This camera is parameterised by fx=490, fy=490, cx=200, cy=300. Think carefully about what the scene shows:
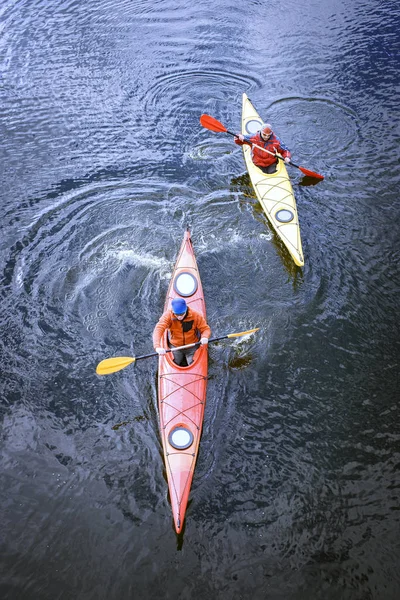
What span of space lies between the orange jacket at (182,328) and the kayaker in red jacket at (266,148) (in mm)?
4363

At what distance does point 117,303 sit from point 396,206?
218 inches

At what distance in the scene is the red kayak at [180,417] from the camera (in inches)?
219

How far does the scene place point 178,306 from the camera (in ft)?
20.1

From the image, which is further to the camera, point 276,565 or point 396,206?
point 396,206

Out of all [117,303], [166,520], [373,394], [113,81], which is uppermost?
[113,81]

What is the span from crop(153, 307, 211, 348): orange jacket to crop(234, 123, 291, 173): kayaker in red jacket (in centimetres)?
436

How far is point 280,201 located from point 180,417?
4.70m

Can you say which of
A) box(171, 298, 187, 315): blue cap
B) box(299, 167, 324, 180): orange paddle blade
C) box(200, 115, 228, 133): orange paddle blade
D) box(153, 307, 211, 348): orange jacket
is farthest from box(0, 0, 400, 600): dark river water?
box(171, 298, 187, 315): blue cap

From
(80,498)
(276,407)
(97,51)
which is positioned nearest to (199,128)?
(97,51)

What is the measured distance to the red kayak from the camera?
18.3 feet

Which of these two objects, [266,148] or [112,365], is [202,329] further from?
[266,148]

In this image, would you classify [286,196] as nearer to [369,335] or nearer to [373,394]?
[369,335]

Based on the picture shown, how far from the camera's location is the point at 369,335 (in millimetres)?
7363

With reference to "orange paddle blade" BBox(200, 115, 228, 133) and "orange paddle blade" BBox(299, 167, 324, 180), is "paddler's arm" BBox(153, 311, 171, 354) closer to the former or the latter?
"orange paddle blade" BBox(299, 167, 324, 180)
